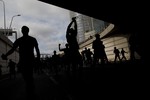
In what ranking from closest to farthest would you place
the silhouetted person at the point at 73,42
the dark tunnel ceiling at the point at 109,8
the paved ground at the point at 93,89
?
the paved ground at the point at 93,89 < the silhouetted person at the point at 73,42 < the dark tunnel ceiling at the point at 109,8

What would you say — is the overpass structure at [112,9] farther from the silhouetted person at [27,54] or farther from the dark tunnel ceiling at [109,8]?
the silhouetted person at [27,54]

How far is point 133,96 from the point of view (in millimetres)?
5508

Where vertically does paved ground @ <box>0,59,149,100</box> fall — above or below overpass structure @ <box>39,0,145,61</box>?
below

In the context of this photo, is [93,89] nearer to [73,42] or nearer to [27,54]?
[27,54]

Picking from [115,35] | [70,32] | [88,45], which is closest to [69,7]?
[70,32]

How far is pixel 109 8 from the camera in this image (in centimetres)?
2044

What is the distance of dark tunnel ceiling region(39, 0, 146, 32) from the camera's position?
18.3m

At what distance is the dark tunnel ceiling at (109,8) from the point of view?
→ 18281 millimetres

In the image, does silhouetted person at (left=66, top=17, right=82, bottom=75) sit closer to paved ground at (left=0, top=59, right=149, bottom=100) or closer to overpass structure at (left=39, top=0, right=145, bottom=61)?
paved ground at (left=0, top=59, right=149, bottom=100)

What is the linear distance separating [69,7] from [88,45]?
41.5 metres

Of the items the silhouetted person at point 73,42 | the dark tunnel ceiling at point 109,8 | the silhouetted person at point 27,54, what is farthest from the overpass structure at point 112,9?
the silhouetted person at point 27,54

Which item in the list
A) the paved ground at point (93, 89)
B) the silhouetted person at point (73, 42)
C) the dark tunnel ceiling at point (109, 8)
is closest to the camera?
the paved ground at point (93, 89)

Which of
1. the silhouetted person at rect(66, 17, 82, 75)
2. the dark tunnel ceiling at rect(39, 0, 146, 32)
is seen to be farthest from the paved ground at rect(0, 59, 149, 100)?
the dark tunnel ceiling at rect(39, 0, 146, 32)

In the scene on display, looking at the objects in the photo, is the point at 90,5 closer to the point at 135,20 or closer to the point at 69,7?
the point at 69,7
